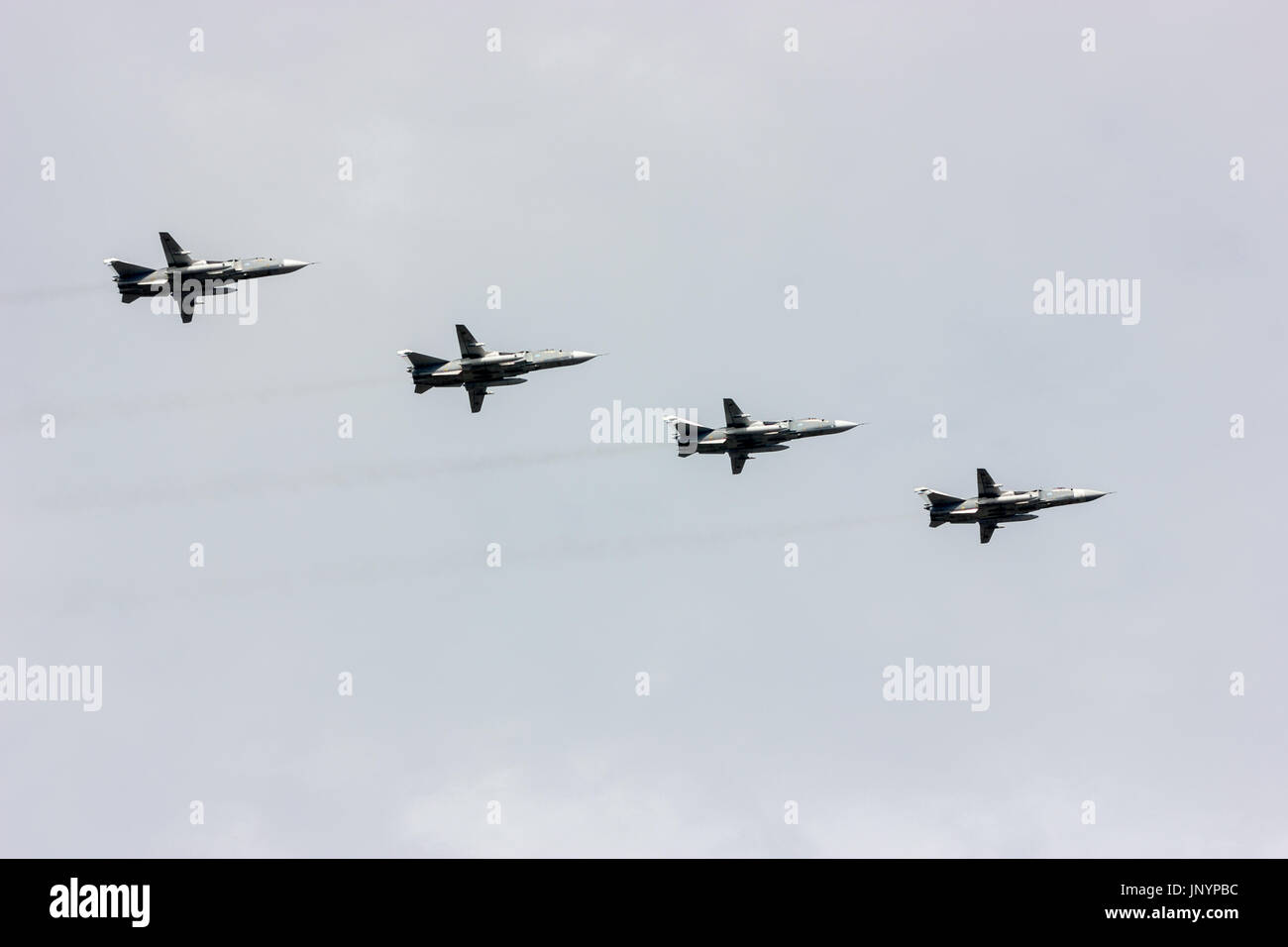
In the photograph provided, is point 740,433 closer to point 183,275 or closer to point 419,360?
point 419,360

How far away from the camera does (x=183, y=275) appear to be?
148 metres

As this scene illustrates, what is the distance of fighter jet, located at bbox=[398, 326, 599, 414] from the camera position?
145m

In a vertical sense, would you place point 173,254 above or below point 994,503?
above

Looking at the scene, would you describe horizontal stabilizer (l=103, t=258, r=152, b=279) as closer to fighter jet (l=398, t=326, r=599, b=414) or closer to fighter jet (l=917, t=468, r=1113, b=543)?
fighter jet (l=398, t=326, r=599, b=414)

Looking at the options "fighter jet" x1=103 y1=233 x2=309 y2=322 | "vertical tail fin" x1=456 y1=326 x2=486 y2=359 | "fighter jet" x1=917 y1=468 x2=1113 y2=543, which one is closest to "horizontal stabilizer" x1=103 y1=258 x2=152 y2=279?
"fighter jet" x1=103 y1=233 x2=309 y2=322

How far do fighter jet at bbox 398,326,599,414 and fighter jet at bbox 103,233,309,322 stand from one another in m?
14.3

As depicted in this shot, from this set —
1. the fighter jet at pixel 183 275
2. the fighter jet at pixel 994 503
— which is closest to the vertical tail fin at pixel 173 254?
the fighter jet at pixel 183 275

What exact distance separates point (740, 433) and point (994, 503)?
19.7m

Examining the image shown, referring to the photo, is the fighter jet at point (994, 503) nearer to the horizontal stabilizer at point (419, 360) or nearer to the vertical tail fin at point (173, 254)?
the horizontal stabilizer at point (419, 360)

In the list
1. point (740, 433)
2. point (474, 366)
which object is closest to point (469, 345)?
point (474, 366)

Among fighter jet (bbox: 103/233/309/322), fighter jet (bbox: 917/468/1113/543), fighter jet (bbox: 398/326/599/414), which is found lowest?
fighter jet (bbox: 917/468/1113/543)

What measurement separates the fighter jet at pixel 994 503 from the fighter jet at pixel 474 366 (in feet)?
97.3
